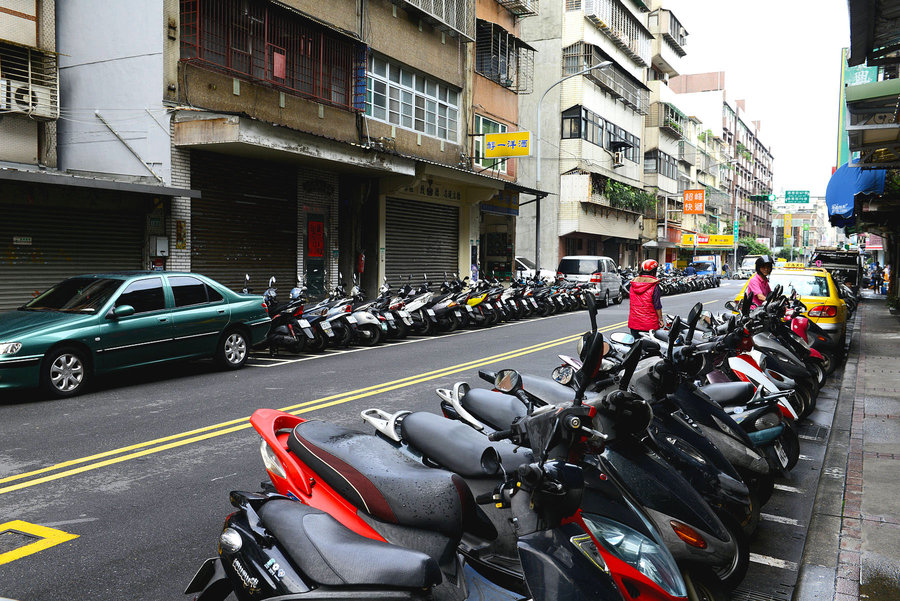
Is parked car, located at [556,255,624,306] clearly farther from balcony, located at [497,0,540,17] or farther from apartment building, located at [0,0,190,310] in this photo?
apartment building, located at [0,0,190,310]

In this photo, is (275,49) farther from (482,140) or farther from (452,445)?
(452,445)

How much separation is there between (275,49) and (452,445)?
15.9 metres

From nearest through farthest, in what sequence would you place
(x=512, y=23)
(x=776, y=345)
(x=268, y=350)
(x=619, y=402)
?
1. (x=619, y=402)
2. (x=776, y=345)
3. (x=268, y=350)
4. (x=512, y=23)

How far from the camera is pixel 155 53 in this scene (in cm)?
1455

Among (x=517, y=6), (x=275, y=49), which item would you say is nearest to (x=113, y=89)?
(x=275, y=49)

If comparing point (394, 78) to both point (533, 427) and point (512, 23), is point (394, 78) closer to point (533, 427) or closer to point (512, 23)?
point (512, 23)

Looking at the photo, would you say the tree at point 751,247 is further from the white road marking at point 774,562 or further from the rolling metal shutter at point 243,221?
the white road marking at point 774,562

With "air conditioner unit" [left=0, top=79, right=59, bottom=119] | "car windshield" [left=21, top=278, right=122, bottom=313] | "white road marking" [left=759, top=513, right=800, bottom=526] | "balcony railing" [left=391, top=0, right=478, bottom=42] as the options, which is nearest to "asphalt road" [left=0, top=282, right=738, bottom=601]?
"car windshield" [left=21, top=278, right=122, bottom=313]

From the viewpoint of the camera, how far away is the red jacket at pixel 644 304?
984 cm

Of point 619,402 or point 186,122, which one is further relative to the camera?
point 186,122

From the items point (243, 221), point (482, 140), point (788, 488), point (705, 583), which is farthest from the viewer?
point (482, 140)

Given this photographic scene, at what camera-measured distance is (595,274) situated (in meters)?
26.1

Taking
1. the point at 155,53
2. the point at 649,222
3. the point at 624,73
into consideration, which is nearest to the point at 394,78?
the point at 155,53

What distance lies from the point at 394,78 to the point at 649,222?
31.6 metres
